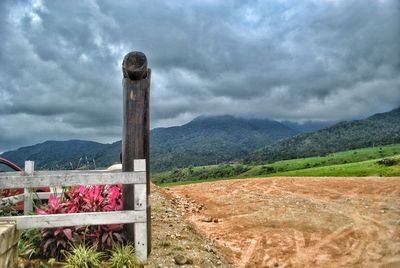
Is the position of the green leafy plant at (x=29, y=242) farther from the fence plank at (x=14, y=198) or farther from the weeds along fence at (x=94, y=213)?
the fence plank at (x=14, y=198)

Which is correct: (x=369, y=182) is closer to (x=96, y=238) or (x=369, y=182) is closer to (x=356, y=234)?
(x=356, y=234)

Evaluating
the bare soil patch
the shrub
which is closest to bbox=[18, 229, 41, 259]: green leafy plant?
the shrub

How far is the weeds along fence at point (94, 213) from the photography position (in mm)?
5977

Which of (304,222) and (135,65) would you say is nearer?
(135,65)

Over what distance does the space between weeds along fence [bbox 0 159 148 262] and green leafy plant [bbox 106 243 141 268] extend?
0.60 feet

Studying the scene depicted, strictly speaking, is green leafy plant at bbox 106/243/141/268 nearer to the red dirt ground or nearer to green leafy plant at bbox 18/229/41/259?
green leafy plant at bbox 18/229/41/259

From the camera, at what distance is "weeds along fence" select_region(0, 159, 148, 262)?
5.98 meters

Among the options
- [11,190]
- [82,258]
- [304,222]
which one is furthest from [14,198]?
[304,222]

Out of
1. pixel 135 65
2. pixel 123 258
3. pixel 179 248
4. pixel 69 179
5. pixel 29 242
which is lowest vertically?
pixel 179 248

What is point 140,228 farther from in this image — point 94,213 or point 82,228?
point 82,228

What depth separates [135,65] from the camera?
670cm

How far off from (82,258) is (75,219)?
0.63m

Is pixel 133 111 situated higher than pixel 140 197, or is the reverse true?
pixel 133 111

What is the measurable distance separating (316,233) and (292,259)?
93.3 inches
